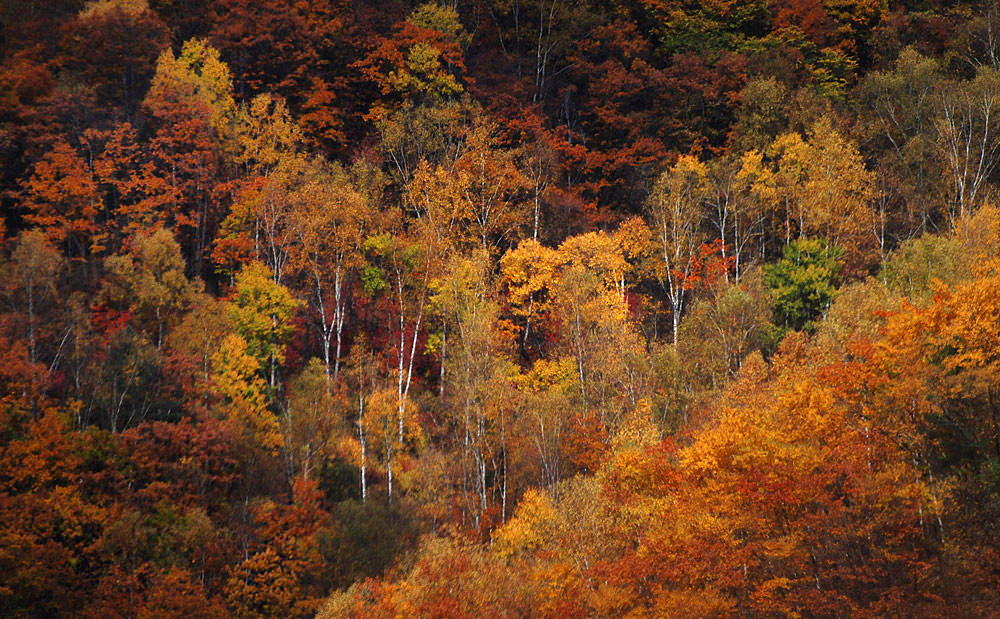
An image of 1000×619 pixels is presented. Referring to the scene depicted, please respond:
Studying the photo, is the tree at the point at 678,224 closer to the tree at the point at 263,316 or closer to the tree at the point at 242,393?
the tree at the point at 263,316

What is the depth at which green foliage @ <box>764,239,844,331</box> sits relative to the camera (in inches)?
1999

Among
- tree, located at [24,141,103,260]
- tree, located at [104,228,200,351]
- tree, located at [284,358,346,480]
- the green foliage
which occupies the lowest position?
tree, located at [284,358,346,480]

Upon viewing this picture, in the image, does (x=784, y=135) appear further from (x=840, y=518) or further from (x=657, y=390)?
(x=840, y=518)

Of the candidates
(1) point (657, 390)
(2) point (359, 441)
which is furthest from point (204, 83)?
(1) point (657, 390)

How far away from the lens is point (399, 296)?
174 ft

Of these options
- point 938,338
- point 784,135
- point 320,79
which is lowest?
point 938,338

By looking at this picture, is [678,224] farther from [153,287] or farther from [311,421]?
[153,287]

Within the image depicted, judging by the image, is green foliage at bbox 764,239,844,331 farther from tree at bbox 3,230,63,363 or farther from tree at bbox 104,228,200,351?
tree at bbox 3,230,63,363

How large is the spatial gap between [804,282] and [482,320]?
18.6 m

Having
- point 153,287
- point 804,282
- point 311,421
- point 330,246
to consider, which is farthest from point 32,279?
point 804,282

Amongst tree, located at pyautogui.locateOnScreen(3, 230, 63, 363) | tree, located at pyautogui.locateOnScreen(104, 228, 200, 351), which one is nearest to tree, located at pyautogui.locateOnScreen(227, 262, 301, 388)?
tree, located at pyautogui.locateOnScreen(104, 228, 200, 351)

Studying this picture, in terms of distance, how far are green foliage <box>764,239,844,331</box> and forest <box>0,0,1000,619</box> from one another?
0.68ft

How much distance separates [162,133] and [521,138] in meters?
24.7

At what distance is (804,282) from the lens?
51.0 m
